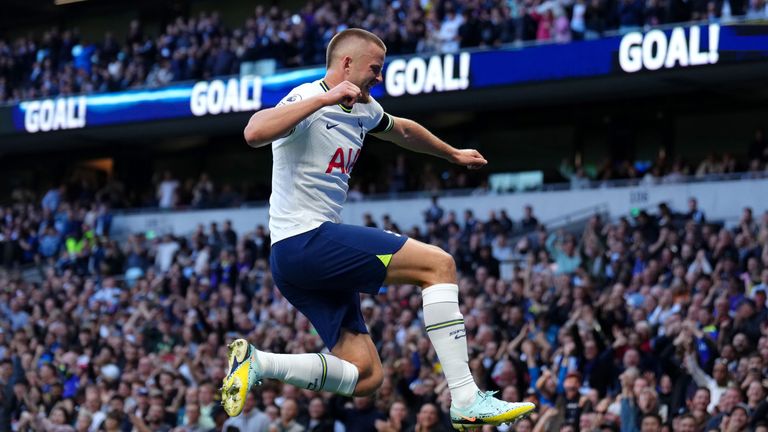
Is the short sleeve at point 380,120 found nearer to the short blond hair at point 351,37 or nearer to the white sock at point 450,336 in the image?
the short blond hair at point 351,37

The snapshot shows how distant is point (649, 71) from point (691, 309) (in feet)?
25.0

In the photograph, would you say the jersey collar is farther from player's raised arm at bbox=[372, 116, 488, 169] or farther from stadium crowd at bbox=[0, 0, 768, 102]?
stadium crowd at bbox=[0, 0, 768, 102]

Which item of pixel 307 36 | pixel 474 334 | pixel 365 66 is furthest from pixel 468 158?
pixel 307 36

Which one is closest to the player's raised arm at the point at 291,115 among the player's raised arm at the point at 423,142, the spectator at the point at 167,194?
the player's raised arm at the point at 423,142

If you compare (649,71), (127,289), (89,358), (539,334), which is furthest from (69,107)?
(539,334)

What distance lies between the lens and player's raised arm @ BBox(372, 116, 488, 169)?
23.0 ft

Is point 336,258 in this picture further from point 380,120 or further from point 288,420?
point 288,420

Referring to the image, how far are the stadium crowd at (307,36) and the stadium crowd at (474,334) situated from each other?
3.30 meters

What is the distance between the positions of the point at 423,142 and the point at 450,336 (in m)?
1.27

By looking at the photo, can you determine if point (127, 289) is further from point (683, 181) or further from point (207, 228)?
point (683, 181)

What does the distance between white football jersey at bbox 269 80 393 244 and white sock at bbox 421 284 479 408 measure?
695 millimetres

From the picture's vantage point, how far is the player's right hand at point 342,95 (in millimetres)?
5883

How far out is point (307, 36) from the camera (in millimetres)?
23641

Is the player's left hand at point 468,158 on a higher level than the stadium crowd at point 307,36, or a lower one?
Result: lower
